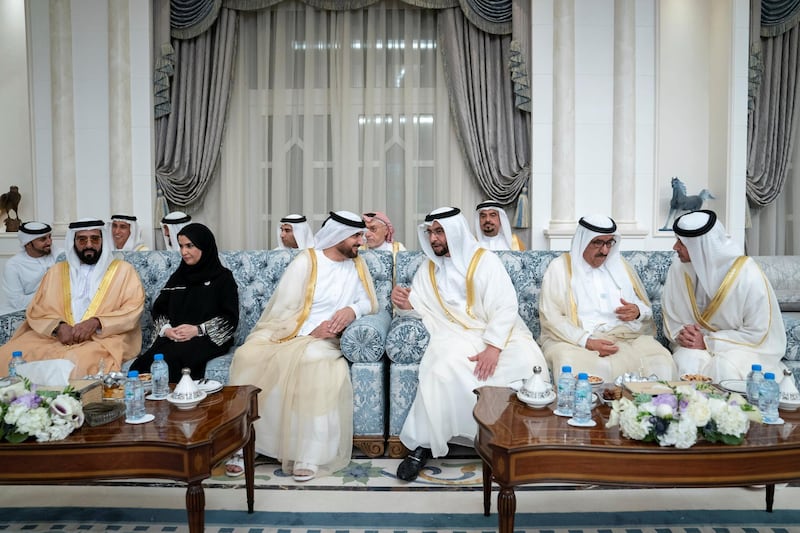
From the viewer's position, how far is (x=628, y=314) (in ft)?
12.8

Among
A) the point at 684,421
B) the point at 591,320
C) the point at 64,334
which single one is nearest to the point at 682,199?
the point at 591,320

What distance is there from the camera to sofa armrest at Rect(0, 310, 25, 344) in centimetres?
411

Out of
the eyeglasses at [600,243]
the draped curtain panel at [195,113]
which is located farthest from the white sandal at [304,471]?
the draped curtain panel at [195,113]

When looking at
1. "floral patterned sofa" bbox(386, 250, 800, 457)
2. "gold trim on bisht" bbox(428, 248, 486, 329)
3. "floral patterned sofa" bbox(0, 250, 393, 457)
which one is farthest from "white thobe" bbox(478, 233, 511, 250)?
"gold trim on bisht" bbox(428, 248, 486, 329)

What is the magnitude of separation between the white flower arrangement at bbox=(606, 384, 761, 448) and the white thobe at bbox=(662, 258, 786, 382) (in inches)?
54.4

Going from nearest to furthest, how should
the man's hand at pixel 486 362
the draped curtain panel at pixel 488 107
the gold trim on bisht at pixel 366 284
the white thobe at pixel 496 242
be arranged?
the man's hand at pixel 486 362 < the gold trim on bisht at pixel 366 284 < the white thobe at pixel 496 242 < the draped curtain panel at pixel 488 107

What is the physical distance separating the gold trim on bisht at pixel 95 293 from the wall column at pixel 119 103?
2.73 m

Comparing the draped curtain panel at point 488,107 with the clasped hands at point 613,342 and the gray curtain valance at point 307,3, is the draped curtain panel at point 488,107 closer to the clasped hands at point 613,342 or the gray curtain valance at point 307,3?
the gray curtain valance at point 307,3

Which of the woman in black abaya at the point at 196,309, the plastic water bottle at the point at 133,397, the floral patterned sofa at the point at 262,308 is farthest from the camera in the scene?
the woman in black abaya at the point at 196,309

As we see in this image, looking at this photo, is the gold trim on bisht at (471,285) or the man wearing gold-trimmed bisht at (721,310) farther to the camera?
the gold trim on bisht at (471,285)

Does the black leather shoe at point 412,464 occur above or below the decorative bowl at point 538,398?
below

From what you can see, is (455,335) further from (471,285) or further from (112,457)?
(112,457)

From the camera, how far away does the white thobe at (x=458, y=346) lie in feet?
11.2

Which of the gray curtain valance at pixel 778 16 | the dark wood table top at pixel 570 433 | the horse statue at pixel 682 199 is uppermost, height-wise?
the gray curtain valance at pixel 778 16
